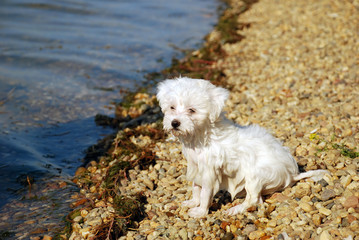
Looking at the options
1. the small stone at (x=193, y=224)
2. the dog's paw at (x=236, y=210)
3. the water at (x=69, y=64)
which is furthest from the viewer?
the water at (x=69, y=64)

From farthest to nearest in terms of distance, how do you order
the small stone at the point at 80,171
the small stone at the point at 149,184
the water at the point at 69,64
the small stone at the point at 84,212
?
1. the water at the point at 69,64
2. the small stone at the point at 80,171
3. the small stone at the point at 149,184
4. the small stone at the point at 84,212

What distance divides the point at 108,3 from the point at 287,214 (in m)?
14.8

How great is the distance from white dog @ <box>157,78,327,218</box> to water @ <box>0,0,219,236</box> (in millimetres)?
2612

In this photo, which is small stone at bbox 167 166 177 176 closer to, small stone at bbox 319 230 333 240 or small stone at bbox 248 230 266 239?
small stone at bbox 248 230 266 239

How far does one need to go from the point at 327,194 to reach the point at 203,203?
143 centimetres

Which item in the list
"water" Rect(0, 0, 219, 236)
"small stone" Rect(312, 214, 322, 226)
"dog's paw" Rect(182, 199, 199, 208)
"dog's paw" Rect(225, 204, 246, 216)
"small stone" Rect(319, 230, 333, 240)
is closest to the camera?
"small stone" Rect(319, 230, 333, 240)

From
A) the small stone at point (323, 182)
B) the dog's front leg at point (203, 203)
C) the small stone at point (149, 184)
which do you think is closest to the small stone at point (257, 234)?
the dog's front leg at point (203, 203)

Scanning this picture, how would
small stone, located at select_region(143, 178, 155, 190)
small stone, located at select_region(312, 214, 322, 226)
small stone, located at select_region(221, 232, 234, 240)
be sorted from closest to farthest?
small stone, located at select_region(312, 214, 322, 226)
small stone, located at select_region(221, 232, 234, 240)
small stone, located at select_region(143, 178, 155, 190)

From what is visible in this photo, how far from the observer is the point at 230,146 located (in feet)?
14.5

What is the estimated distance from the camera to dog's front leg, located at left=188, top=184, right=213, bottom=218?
456 centimetres

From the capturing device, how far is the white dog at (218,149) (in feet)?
14.0

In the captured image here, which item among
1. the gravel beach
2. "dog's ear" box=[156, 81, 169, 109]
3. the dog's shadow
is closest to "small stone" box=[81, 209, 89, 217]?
the gravel beach

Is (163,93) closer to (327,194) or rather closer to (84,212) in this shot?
(84,212)

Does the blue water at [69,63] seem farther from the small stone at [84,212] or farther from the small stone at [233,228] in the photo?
the small stone at [233,228]
